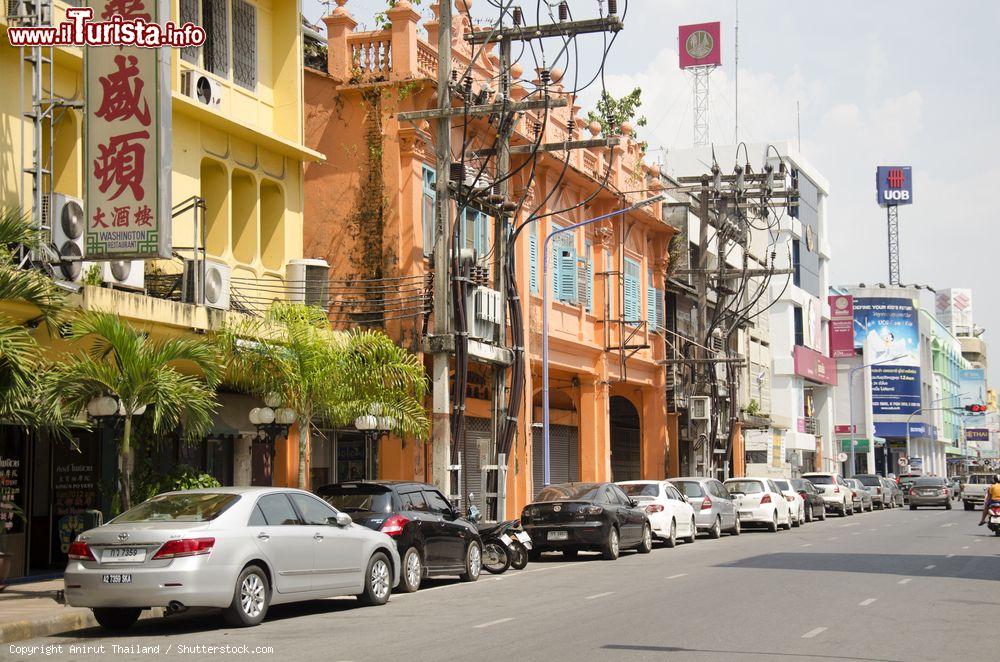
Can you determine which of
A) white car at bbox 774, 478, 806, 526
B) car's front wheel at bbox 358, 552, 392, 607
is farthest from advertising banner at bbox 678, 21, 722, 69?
→ car's front wheel at bbox 358, 552, 392, 607

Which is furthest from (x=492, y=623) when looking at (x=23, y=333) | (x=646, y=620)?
(x=23, y=333)

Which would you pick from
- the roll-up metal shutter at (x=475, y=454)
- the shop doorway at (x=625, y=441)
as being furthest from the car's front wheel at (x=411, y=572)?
the shop doorway at (x=625, y=441)

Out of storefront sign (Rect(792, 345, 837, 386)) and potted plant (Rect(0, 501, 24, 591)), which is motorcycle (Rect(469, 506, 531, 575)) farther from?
storefront sign (Rect(792, 345, 837, 386))

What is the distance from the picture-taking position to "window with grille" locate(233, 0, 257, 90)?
2412 centimetres

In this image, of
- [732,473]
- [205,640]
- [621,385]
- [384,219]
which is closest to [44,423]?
[205,640]

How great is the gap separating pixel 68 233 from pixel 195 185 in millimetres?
4513

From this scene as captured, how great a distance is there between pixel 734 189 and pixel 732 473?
13.8 meters

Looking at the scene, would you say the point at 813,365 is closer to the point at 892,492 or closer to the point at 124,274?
the point at 892,492

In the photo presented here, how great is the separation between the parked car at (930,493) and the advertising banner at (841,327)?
23.6 meters

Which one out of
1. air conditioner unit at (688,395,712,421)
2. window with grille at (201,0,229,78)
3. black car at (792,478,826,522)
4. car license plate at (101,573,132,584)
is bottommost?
black car at (792,478,826,522)

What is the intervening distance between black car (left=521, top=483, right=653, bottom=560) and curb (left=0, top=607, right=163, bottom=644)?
39.3 ft

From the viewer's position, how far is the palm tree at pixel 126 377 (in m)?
16.4

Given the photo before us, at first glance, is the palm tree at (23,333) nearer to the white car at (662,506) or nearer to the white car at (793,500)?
the white car at (662,506)

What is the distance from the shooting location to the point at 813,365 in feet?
245
